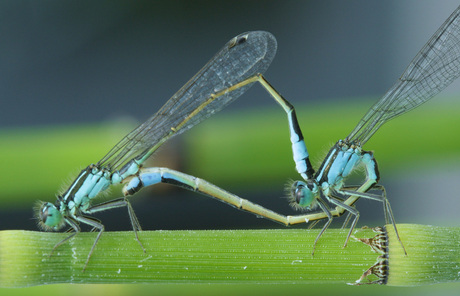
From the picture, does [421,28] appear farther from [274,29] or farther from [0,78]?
[0,78]

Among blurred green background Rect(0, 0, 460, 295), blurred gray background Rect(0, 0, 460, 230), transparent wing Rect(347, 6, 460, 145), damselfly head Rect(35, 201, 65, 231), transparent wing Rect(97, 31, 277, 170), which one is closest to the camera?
damselfly head Rect(35, 201, 65, 231)

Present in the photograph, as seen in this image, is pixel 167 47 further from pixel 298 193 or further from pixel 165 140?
pixel 298 193

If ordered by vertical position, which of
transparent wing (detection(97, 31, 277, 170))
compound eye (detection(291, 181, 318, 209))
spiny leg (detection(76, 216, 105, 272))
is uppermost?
transparent wing (detection(97, 31, 277, 170))

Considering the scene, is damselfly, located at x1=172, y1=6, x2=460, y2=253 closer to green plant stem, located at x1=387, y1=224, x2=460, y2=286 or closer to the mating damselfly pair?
the mating damselfly pair

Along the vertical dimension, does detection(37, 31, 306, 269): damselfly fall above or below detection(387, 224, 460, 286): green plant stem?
above

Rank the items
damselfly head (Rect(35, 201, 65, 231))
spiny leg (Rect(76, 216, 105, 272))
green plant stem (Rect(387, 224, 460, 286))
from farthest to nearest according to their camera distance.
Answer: damselfly head (Rect(35, 201, 65, 231)) < spiny leg (Rect(76, 216, 105, 272)) < green plant stem (Rect(387, 224, 460, 286))

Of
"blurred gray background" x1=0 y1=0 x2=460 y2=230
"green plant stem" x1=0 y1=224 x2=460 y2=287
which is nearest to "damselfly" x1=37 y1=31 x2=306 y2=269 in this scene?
"green plant stem" x1=0 y1=224 x2=460 y2=287

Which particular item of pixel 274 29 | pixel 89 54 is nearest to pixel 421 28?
pixel 274 29
